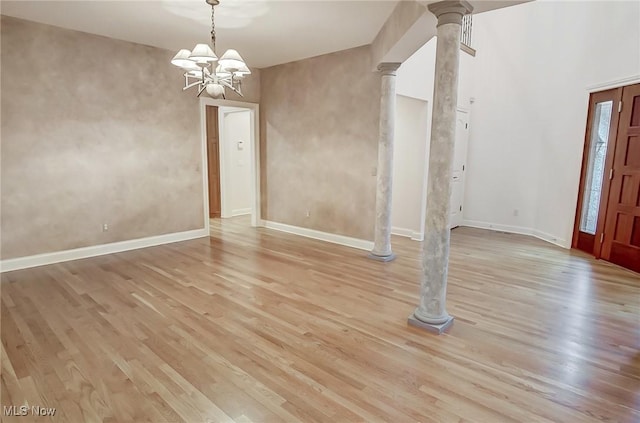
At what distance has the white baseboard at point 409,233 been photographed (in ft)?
19.7

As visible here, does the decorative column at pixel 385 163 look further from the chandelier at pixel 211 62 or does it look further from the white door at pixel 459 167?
the white door at pixel 459 167

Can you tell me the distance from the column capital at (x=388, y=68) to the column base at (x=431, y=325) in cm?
302

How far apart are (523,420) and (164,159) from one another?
5300mm

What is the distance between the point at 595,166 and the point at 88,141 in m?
7.08

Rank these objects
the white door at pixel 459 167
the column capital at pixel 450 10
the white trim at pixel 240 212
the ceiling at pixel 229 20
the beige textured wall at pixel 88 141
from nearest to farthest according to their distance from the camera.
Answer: the column capital at pixel 450 10
the ceiling at pixel 229 20
the beige textured wall at pixel 88 141
the white door at pixel 459 167
the white trim at pixel 240 212

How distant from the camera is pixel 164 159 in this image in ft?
18.0

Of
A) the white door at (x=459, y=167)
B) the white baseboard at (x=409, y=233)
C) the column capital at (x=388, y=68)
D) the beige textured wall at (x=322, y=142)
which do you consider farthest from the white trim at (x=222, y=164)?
the white door at (x=459, y=167)

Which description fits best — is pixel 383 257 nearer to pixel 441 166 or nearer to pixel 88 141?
pixel 441 166

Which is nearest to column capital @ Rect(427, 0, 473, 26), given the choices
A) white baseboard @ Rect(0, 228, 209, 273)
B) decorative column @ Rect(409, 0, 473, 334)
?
decorative column @ Rect(409, 0, 473, 334)

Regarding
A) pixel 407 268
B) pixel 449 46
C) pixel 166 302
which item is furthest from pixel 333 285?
pixel 449 46

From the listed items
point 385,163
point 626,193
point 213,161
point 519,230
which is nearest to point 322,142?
point 385,163

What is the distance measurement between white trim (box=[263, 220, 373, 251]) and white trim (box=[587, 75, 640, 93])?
12.6 ft

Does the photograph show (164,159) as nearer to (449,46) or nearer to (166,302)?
(166,302)

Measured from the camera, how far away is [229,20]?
4.02 m
